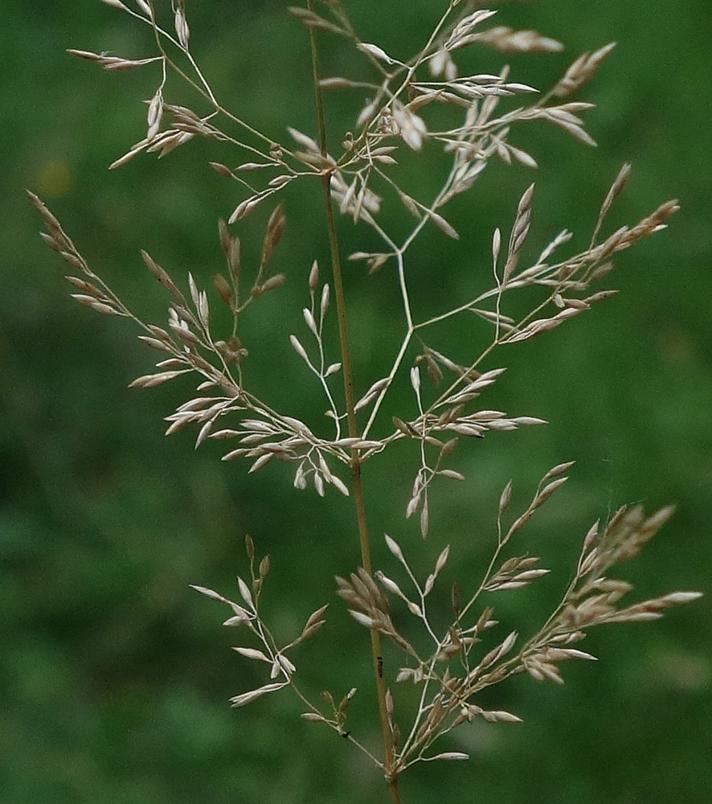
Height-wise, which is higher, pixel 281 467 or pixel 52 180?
pixel 52 180

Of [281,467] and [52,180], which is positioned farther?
[52,180]

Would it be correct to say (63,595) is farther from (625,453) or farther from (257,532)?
(625,453)

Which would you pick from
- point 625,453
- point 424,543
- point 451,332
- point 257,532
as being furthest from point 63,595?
point 625,453

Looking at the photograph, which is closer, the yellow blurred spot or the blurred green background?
the blurred green background

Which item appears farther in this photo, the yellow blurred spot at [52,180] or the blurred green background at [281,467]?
the yellow blurred spot at [52,180]
